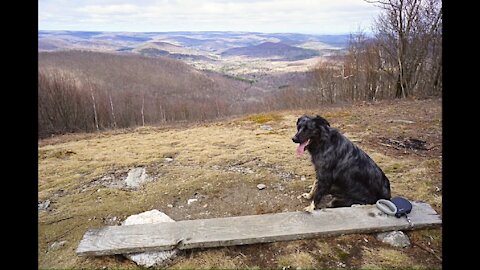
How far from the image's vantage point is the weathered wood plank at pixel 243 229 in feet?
13.0

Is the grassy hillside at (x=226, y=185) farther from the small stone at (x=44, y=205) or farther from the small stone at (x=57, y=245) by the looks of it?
the small stone at (x=44, y=205)

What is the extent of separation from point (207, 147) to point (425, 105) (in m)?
Answer: 10.8

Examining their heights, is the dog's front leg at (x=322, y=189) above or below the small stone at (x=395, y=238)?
above

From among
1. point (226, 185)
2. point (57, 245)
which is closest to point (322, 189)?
point (226, 185)

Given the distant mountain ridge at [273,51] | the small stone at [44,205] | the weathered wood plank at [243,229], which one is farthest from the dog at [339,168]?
the distant mountain ridge at [273,51]

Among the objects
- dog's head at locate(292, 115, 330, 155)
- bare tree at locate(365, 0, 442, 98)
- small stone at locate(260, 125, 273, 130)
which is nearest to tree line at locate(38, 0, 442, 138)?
bare tree at locate(365, 0, 442, 98)

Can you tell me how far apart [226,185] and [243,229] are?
2.32m

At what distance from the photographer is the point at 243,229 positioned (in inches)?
165

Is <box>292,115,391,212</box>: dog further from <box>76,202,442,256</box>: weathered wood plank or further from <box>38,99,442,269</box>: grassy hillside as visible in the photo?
<box>38,99,442,269</box>: grassy hillside

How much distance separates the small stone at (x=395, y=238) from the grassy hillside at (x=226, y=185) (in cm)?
8

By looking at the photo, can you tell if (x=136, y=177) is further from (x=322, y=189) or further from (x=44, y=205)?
(x=322, y=189)

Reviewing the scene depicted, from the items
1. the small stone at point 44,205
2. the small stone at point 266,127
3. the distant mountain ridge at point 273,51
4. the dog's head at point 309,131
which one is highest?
the distant mountain ridge at point 273,51
